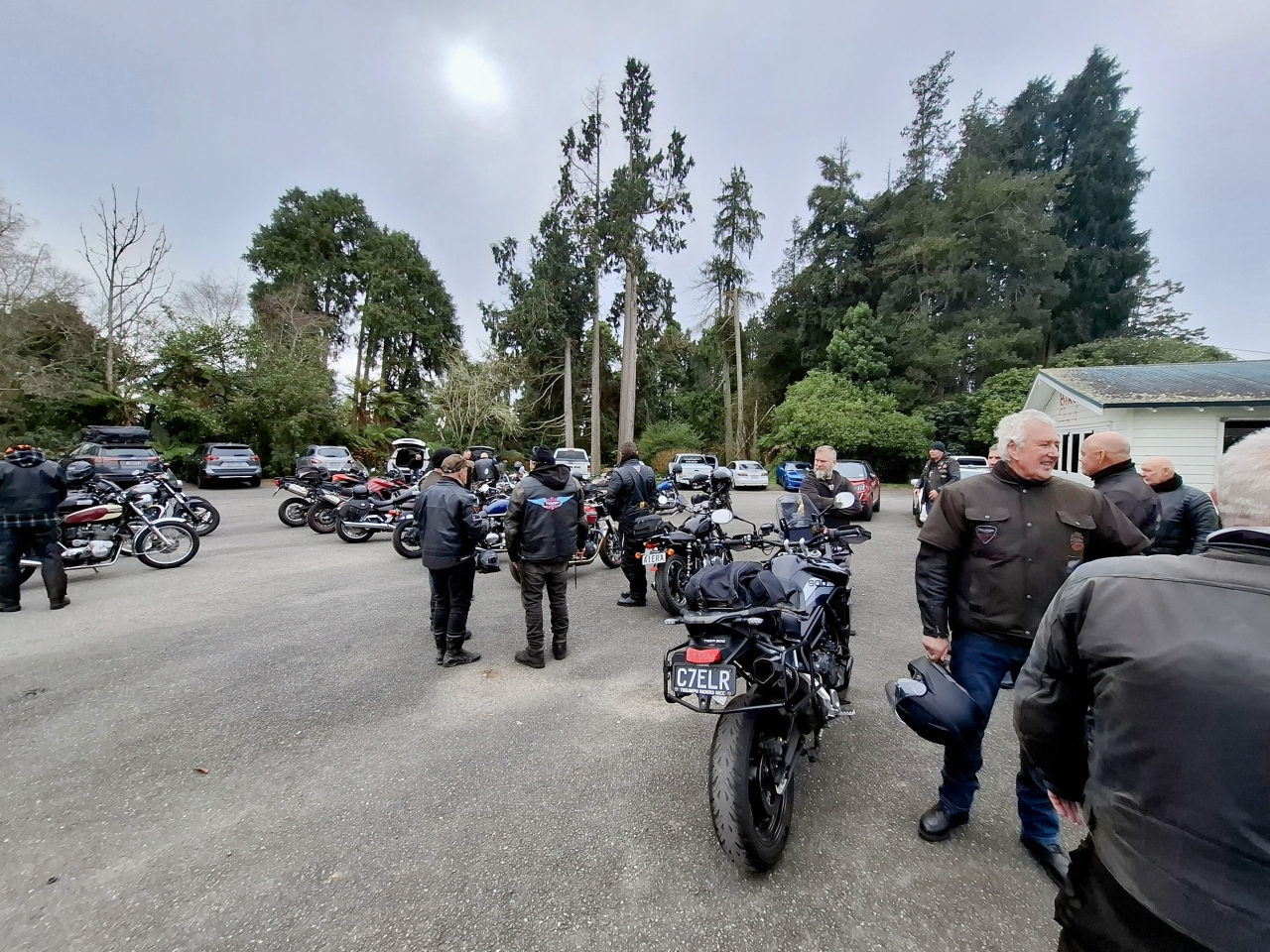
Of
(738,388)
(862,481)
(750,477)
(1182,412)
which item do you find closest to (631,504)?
(862,481)

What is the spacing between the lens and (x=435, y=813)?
241cm

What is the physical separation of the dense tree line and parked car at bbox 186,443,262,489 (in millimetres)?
3560

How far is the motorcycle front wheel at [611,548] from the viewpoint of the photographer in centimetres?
740

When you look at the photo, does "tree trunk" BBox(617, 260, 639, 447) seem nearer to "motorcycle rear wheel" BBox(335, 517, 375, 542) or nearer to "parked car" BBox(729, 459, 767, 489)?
"parked car" BBox(729, 459, 767, 489)

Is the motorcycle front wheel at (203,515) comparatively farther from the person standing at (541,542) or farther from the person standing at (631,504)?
the person standing at (541,542)

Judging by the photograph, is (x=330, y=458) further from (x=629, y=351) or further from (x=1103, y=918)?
(x=1103, y=918)

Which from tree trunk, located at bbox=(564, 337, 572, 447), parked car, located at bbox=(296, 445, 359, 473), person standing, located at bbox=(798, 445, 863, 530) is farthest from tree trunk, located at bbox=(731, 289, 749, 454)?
person standing, located at bbox=(798, 445, 863, 530)

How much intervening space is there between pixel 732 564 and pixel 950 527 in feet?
2.97

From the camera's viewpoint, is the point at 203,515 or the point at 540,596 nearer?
the point at 540,596

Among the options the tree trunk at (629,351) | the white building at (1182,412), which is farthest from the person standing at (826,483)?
the tree trunk at (629,351)

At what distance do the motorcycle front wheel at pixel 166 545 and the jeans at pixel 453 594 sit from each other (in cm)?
547

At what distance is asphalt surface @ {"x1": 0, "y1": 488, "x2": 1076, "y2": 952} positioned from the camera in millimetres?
1846

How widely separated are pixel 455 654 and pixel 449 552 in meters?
0.79

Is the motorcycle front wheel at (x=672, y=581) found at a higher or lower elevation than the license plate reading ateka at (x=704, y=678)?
lower
